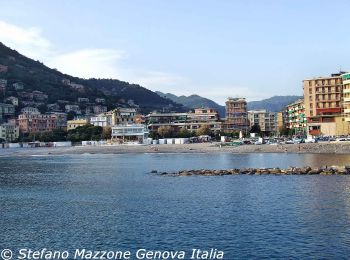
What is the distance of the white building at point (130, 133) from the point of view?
162625 mm

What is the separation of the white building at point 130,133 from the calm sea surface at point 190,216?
10726 cm

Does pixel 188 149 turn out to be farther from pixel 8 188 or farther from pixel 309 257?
pixel 309 257

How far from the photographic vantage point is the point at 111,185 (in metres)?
53.5

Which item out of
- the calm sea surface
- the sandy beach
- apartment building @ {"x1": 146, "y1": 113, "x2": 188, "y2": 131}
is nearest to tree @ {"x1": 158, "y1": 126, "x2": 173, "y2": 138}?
apartment building @ {"x1": 146, "y1": 113, "x2": 188, "y2": 131}

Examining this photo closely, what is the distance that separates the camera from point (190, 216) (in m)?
33.2

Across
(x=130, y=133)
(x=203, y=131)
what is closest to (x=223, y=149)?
(x=130, y=133)

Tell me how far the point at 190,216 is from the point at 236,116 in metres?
159

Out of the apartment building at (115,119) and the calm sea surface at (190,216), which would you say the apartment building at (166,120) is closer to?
the apartment building at (115,119)

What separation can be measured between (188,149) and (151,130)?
194ft

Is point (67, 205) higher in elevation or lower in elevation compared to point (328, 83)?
lower

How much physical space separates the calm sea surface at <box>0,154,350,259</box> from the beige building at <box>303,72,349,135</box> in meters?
71.7

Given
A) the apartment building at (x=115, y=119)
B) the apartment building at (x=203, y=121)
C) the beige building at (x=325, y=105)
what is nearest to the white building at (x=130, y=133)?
the apartment building at (x=203, y=121)

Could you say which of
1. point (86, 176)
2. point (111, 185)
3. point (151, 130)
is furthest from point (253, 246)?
point (151, 130)

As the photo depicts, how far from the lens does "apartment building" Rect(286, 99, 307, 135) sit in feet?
489
